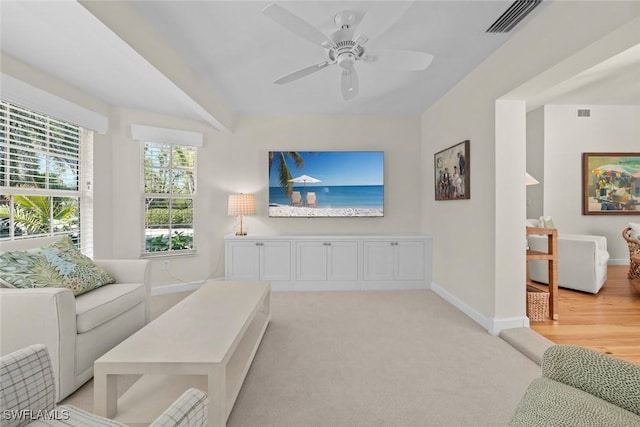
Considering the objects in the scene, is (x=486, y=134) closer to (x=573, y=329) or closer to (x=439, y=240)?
(x=439, y=240)

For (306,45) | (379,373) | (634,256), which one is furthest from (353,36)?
(634,256)

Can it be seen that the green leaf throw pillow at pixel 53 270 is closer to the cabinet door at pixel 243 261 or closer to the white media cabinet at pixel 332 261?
the cabinet door at pixel 243 261

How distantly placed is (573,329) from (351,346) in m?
2.01

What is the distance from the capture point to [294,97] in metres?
3.66

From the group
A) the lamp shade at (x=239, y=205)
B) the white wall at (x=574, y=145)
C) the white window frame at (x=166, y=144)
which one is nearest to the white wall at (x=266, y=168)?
the white window frame at (x=166, y=144)

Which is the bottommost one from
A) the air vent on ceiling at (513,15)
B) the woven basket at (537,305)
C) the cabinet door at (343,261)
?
the woven basket at (537,305)

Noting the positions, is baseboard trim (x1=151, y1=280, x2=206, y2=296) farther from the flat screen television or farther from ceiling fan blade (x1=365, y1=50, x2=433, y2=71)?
ceiling fan blade (x1=365, y1=50, x2=433, y2=71)

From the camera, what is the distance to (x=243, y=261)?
158 inches

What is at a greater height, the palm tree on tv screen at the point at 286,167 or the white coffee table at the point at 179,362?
the palm tree on tv screen at the point at 286,167

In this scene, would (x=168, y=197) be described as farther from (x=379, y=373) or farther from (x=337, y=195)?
(x=379, y=373)

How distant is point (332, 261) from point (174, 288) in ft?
6.95

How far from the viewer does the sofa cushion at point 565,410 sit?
2.87 feet

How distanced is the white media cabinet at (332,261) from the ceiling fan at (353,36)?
2.26m

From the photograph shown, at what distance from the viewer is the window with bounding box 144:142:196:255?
3.85 meters
